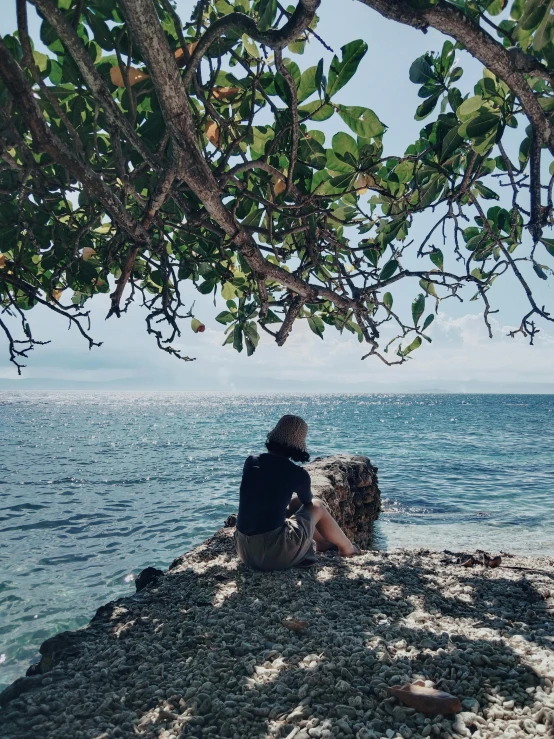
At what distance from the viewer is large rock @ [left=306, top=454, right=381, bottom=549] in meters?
8.28

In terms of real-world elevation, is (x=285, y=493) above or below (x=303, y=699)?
above

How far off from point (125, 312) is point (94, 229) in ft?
3.63

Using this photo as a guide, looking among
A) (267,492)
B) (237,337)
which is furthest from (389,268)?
(267,492)

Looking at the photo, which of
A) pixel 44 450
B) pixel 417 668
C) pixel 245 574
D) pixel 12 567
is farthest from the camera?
pixel 44 450

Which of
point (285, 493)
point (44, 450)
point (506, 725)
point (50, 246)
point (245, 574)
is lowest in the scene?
point (44, 450)

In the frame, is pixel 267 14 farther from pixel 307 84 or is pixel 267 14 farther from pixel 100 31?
pixel 100 31

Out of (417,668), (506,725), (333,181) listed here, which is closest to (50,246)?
(333,181)

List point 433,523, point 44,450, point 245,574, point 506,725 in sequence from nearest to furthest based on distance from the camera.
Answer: point 506,725 < point 245,574 < point 433,523 < point 44,450

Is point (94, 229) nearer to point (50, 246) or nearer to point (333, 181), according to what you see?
point (50, 246)

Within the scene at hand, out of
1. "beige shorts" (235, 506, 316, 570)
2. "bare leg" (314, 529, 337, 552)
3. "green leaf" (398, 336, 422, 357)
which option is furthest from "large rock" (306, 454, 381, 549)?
"green leaf" (398, 336, 422, 357)

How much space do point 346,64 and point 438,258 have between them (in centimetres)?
159

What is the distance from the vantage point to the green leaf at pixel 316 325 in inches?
171

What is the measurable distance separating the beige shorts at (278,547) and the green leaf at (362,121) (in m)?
3.18

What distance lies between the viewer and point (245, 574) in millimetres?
4383
